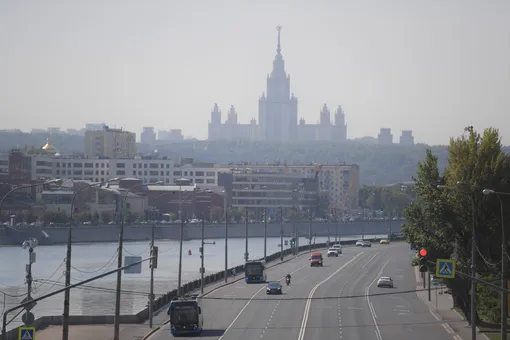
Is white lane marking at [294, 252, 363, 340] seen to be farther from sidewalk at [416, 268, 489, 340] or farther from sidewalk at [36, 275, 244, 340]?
sidewalk at [36, 275, 244, 340]

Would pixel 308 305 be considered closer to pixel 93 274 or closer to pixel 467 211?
pixel 467 211

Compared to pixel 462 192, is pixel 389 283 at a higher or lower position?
lower

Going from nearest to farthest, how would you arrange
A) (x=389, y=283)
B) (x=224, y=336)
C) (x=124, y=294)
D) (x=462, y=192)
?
(x=224, y=336) < (x=462, y=192) < (x=389, y=283) < (x=124, y=294)

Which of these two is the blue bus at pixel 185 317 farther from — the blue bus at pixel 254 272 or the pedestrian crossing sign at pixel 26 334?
the blue bus at pixel 254 272

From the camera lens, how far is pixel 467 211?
57469mm

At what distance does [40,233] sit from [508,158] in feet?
453

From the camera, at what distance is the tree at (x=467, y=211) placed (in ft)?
186

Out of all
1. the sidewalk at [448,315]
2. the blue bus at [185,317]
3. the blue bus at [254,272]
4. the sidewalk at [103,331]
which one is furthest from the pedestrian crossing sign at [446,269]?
the blue bus at [254,272]

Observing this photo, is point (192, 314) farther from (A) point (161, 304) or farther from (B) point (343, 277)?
(B) point (343, 277)

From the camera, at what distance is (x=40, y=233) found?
18762 cm

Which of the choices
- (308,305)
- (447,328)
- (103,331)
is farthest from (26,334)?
(308,305)

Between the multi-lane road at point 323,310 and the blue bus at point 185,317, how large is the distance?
60 centimetres

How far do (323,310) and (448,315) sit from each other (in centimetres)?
693

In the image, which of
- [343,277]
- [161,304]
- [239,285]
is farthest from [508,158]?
[343,277]
